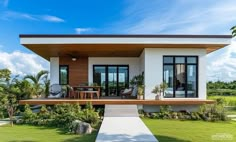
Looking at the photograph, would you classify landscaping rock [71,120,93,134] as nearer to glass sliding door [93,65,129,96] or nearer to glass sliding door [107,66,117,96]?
glass sliding door [93,65,129,96]

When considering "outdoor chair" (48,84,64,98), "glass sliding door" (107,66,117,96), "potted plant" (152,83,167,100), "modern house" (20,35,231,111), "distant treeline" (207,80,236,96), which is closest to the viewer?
"modern house" (20,35,231,111)

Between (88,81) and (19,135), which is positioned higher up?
(88,81)

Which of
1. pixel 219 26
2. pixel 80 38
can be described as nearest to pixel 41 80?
pixel 80 38

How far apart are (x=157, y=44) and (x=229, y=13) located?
15.7 feet

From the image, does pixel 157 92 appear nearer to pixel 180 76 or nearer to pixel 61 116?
pixel 180 76

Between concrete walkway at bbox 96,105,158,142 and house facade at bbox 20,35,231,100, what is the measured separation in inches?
97.2

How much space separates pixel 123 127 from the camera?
9641 mm

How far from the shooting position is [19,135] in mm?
9047

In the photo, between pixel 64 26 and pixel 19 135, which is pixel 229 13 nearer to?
pixel 19 135

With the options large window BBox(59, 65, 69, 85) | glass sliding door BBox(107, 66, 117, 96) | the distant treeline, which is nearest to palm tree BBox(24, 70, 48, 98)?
large window BBox(59, 65, 69, 85)

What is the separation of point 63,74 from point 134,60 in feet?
17.0

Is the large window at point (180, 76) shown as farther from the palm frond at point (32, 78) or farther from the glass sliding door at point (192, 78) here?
the palm frond at point (32, 78)

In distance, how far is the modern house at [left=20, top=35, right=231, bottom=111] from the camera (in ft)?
42.6

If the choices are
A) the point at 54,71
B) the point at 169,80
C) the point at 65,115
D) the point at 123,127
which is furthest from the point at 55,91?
the point at 123,127
